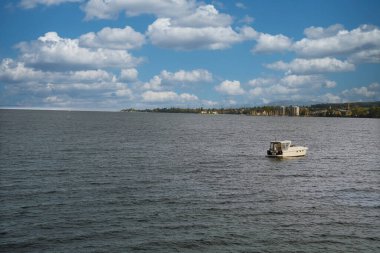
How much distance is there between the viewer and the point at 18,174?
194 ft

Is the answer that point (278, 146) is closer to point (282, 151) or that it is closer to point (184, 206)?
point (282, 151)

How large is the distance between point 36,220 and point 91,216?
15.5 feet

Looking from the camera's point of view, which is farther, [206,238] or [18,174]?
[18,174]

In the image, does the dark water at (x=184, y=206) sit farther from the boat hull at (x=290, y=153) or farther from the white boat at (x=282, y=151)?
the white boat at (x=282, y=151)

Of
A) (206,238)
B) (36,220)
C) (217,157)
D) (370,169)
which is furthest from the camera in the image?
(217,157)

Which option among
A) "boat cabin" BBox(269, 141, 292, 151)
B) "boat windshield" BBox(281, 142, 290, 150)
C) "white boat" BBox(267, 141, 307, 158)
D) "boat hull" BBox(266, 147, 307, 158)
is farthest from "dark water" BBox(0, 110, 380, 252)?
"boat windshield" BBox(281, 142, 290, 150)

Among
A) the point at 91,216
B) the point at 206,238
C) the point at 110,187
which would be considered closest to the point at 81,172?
the point at 110,187

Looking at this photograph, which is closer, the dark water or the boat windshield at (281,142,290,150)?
the dark water

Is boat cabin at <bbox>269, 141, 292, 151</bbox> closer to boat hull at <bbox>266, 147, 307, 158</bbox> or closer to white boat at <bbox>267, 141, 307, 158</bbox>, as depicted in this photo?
white boat at <bbox>267, 141, 307, 158</bbox>

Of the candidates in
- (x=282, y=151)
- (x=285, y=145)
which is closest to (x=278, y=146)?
(x=282, y=151)

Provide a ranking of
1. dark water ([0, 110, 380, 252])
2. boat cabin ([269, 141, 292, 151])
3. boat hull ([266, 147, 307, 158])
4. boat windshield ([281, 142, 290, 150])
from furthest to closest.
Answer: boat windshield ([281, 142, 290, 150]), boat cabin ([269, 141, 292, 151]), boat hull ([266, 147, 307, 158]), dark water ([0, 110, 380, 252])

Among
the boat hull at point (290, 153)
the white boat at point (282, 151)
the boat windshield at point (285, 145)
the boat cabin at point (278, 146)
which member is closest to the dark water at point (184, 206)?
the boat hull at point (290, 153)

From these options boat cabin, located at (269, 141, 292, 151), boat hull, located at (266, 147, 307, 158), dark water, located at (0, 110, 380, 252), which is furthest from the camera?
boat cabin, located at (269, 141, 292, 151)

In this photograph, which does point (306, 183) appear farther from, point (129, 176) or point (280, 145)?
point (280, 145)
